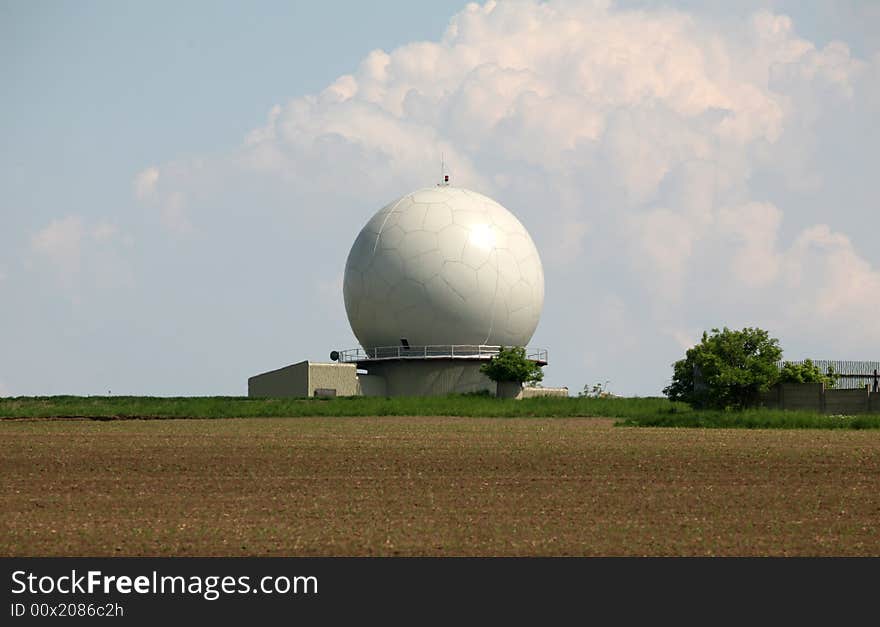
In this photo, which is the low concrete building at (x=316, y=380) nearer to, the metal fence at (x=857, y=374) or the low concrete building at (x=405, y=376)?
the low concrete building at (x=405, y=376)

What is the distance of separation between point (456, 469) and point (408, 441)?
17.3ft

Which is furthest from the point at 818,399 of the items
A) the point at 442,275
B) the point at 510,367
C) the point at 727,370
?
the point at 442,275

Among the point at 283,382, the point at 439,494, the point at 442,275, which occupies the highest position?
the point at 442,275

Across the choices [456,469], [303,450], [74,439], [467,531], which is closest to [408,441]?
[303,450]

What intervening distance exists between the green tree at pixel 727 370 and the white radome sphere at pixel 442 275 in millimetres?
10626

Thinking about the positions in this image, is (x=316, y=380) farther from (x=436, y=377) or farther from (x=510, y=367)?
(x=510, y=367)

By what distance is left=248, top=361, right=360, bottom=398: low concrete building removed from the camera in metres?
47.2

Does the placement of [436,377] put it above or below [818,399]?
above

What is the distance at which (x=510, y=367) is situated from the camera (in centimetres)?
4662

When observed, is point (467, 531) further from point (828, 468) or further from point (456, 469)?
point (828, 468)

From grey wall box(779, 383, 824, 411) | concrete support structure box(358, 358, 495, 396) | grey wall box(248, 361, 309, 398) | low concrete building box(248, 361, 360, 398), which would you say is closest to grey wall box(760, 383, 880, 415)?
grey wall box(779, 383, 824, 411)

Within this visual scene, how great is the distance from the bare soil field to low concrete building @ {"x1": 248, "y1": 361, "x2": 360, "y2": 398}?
21.2 m

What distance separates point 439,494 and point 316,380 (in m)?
32.1
